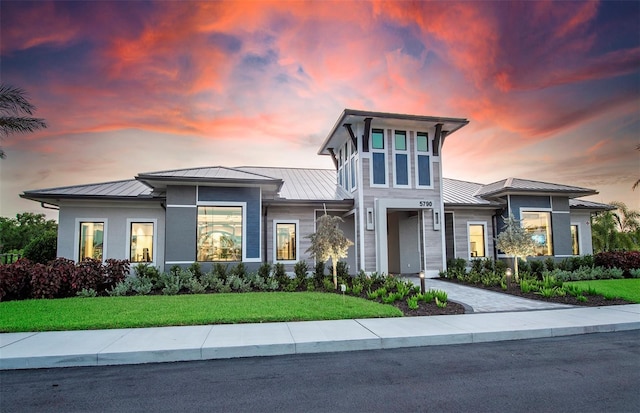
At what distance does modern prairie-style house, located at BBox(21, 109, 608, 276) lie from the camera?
45.8 ft

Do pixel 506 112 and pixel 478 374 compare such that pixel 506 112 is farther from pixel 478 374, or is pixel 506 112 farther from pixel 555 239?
pixel 478 374

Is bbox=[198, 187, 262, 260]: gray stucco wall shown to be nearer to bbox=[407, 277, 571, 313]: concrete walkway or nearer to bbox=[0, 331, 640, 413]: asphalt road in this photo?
bbox=[407, 277, 571, 313]: concrete walkway

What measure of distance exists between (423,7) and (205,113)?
996 centimetres

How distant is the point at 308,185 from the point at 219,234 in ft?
23.1

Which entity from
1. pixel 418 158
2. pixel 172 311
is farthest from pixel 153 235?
pixel 418 158

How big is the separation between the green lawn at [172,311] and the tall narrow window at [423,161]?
8.55 metres

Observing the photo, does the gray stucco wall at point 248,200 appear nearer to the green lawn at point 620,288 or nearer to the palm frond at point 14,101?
the palm frond at point 14,101

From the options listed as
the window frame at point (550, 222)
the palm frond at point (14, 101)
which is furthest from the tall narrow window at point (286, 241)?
the window frame at point (550, 222)

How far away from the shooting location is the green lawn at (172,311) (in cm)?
731

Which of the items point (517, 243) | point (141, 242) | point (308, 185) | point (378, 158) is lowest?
point (517, 243)

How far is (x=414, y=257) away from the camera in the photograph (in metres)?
18.7

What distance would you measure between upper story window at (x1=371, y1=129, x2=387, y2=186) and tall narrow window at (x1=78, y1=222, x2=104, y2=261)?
488 inches

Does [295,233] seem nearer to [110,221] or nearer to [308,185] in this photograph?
[308,185]

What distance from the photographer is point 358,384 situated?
4.48m
